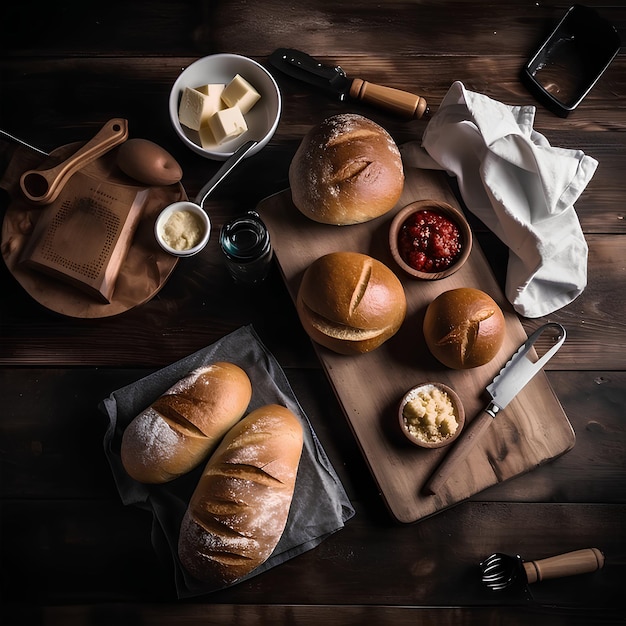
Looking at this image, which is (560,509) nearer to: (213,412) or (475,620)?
(475,620)

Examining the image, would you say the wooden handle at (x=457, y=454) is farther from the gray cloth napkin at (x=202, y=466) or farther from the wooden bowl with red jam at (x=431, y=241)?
the wooden bowl with red jam at (x=431, y=241)

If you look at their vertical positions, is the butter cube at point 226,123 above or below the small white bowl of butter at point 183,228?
above

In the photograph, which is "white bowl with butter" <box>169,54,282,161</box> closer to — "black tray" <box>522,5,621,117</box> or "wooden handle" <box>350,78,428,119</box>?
"wooden handle" <box>350,78,428,119</box>

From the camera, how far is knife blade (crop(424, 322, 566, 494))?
6.28ft

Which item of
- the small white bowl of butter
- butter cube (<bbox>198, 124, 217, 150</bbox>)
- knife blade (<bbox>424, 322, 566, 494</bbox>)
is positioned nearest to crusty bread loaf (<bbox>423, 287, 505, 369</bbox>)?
knife blade (<bbox>424, 322, 566, 494</bbox>)

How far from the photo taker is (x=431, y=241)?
199cm

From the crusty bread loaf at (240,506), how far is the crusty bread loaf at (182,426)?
2.8 inches

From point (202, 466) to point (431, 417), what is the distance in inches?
29.5

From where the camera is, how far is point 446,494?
6.38 ft

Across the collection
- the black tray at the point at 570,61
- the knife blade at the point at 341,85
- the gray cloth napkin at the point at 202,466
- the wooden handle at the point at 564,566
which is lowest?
the gray cloth napkin at the point at 202,466

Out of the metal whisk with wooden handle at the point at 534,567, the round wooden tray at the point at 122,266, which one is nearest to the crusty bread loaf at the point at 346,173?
the round wooden tray at the point at 122,266

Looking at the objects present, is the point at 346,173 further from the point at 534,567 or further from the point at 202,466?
the point at 534,567

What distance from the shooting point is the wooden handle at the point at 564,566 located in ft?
6.38

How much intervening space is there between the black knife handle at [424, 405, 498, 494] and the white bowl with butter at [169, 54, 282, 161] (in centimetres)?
116
